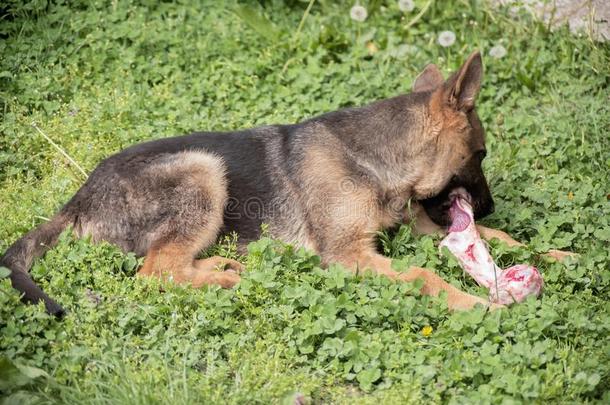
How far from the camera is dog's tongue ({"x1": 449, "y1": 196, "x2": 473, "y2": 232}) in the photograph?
5.93 meters

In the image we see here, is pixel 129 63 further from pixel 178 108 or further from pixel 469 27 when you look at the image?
pixel 469 27

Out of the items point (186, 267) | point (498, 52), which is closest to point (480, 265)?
point (186, 267)

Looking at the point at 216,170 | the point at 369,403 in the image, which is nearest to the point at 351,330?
the point at 369,403

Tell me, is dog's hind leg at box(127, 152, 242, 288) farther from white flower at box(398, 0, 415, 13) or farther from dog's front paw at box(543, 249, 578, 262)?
white flower at box(398, 0, 415, 13)

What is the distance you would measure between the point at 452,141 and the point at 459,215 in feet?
1.83

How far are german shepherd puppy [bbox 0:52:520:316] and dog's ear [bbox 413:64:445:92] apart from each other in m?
0.30

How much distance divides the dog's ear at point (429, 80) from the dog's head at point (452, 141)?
423 millimetres

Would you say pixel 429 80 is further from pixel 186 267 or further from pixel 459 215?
pixel 186 267

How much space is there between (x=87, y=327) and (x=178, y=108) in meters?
3.43

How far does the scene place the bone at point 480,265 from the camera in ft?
17.4

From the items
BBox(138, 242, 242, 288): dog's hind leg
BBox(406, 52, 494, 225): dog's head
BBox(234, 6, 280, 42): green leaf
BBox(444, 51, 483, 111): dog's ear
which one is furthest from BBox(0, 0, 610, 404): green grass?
BBox(444, 51, 483, 111): dog's ear

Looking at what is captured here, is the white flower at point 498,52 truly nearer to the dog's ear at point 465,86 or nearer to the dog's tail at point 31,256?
the dog's ear at point 465,86

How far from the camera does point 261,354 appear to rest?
4.68 m

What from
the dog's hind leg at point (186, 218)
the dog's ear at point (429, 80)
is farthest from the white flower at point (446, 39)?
the dog's hind leg at point (186, 218)
